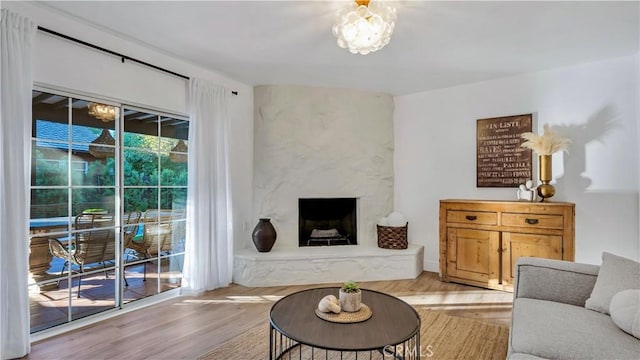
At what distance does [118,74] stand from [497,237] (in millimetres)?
4075

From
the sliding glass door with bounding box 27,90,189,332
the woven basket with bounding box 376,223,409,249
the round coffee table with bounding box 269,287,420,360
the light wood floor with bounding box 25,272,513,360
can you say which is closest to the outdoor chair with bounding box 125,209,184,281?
the sliding glass door with bounding box 27,90,189,332

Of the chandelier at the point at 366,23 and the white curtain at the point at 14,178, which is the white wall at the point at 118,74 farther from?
the chandelier at the point at 366,23

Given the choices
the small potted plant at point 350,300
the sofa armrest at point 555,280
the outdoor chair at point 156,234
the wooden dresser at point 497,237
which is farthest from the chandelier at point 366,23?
the outdoor chair at point 156,234

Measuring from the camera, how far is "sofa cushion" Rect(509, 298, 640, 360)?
4.63 ft

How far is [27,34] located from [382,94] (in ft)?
12.1

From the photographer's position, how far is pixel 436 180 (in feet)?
14.1

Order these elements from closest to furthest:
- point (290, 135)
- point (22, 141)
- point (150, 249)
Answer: point (22, 141) → point (150, 249) → point (290, 135)

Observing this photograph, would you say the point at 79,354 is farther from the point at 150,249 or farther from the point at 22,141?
the point at 22,141

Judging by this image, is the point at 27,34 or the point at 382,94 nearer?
the point at 27,34

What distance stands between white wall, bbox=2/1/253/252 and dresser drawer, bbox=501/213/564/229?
3.10m

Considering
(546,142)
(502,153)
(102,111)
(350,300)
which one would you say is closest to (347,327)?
(350,300)

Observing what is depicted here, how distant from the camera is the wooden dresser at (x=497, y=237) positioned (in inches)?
124

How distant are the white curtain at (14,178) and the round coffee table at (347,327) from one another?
174cm

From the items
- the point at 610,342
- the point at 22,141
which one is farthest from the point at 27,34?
the point at 610,342
